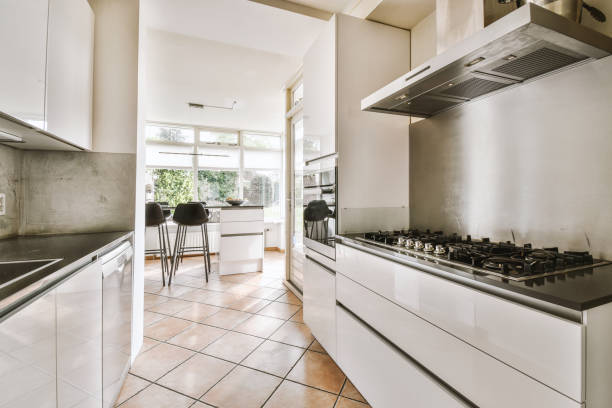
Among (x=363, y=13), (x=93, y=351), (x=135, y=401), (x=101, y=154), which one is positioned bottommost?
(x=135, y=401)

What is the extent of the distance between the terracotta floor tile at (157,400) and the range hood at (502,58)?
81.3 inches

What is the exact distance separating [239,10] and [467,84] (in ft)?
5.81

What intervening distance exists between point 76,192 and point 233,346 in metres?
1.59

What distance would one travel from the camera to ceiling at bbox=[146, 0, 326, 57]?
6.86ft

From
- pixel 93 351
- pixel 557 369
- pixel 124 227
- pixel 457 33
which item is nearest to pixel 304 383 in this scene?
pixel 93 351

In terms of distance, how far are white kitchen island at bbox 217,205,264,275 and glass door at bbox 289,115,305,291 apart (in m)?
0.88

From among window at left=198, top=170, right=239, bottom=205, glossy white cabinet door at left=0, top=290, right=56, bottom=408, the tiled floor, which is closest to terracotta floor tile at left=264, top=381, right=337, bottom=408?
the tiled floor

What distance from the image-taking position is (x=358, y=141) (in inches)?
78.1

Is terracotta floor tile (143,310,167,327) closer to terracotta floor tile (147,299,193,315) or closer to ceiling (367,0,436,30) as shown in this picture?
terracotta floor tile (147,299,193,315)

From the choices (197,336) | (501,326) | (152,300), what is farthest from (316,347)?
(152,300)

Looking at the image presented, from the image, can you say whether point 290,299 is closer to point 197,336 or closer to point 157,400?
point 197,336

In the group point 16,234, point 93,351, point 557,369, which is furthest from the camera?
point 16,234

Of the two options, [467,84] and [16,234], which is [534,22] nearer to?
[467,84]

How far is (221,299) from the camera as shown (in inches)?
126
